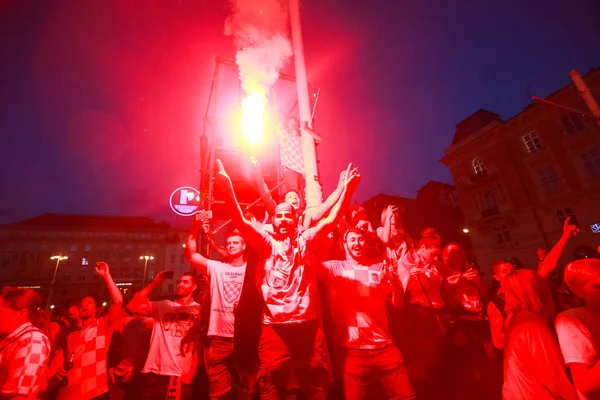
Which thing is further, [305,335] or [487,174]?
[487,174]

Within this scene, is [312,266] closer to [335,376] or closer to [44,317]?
[335,376]

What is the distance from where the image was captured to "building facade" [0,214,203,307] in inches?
2239

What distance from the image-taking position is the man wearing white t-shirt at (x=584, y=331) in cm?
201

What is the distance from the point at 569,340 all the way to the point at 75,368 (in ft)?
18.2

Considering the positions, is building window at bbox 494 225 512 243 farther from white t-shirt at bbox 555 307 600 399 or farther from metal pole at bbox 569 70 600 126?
white t-shirt at bbox 555 307 600 399

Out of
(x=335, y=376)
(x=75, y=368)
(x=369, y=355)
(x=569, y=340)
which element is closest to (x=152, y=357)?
(x=75, y=368)

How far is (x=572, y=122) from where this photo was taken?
23609mm

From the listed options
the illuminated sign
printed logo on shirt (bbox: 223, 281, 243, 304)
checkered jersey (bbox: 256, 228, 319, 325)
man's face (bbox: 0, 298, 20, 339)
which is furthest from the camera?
the illuminated sign

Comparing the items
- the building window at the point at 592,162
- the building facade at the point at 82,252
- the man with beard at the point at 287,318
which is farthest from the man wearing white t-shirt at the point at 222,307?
the building facade at the point at 82,252

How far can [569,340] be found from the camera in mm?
2170

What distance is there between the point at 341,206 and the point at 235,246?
1912 mm

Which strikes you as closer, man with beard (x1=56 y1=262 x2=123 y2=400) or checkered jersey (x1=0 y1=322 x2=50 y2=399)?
checkered jersey (x1=0 y1=322 x2=50 y2=399)

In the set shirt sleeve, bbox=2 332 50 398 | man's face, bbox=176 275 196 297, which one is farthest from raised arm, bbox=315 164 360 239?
shirt sleeve, bbox=2 332 50 398

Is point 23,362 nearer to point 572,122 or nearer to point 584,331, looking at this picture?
point 584,331
